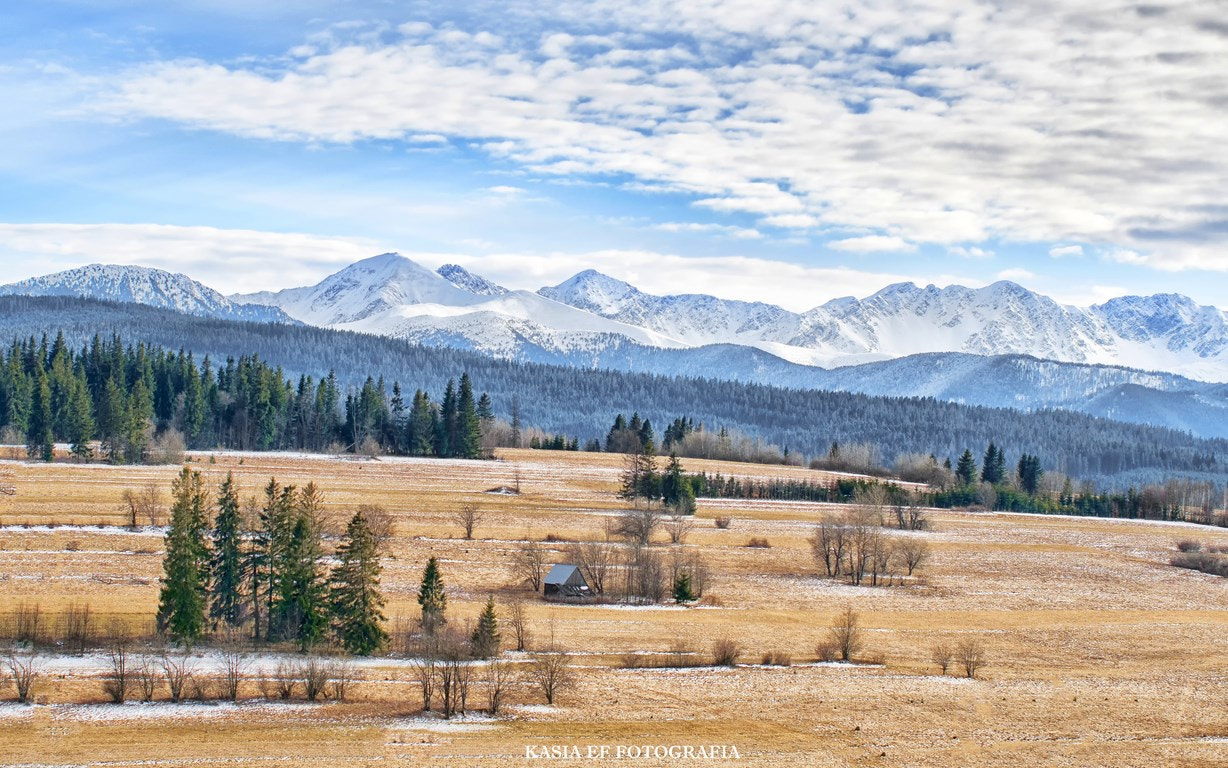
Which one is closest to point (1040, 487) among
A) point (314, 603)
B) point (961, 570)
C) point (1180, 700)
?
point (961, 570)

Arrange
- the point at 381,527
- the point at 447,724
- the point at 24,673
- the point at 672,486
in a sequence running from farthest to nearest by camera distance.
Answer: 1. the point at 672,486
2. the point at 381,527
3. the point at 24,673
4. the point at 447,724

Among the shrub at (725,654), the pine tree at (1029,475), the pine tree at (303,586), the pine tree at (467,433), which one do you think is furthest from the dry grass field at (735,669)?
the pine tree at (1029,475)

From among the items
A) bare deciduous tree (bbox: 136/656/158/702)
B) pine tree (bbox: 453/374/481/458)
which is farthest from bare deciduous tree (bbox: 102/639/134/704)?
pine tree (bbox: 453/374/481/458)

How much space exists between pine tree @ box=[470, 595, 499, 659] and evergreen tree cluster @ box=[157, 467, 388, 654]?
14.8 feet

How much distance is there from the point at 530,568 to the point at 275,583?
883 inches

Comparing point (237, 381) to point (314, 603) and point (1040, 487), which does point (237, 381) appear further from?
point (1040, 487)

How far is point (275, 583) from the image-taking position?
5309cm

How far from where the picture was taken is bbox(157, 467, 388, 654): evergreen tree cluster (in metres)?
50.1

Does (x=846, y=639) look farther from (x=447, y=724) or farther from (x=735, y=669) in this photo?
(x=447, y=724)

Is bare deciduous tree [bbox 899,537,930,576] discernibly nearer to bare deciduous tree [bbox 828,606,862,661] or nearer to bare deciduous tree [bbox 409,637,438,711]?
bare deciduous tree [bbox 828,606,862,661]

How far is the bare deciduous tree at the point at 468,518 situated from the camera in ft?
285

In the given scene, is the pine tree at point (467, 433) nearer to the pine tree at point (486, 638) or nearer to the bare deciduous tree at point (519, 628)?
the bare deciduous tree at point (519, 628)

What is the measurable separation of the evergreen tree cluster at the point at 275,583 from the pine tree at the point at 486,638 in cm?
453

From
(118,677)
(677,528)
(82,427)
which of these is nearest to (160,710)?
(118,677)
